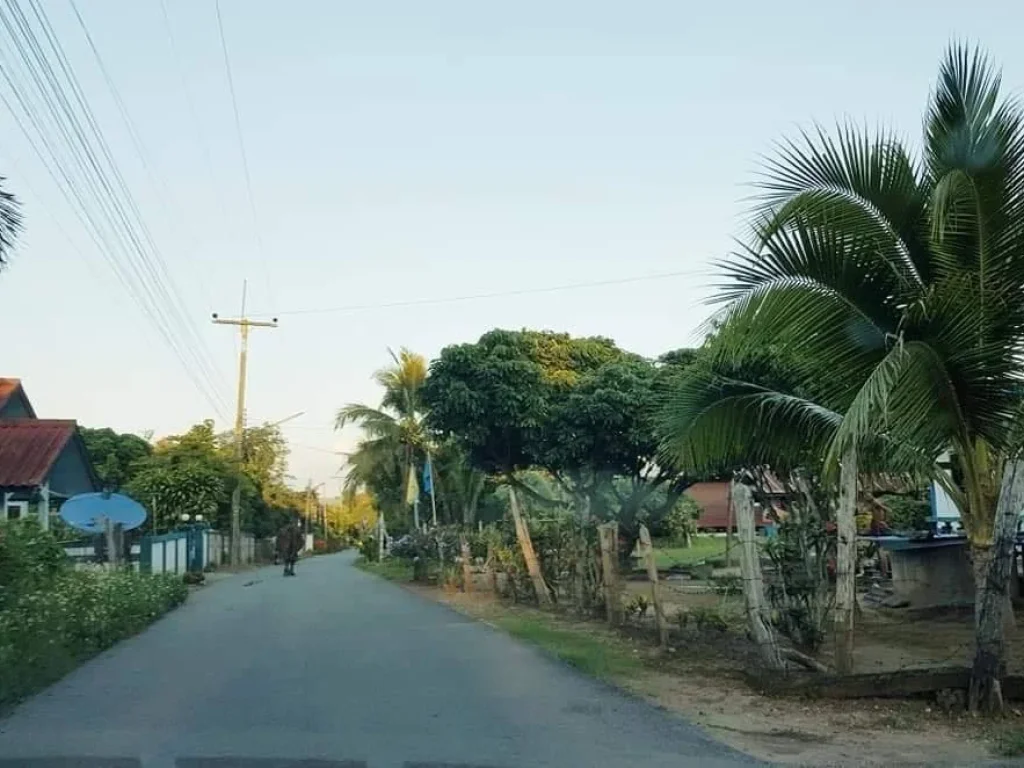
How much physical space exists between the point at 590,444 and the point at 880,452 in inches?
500

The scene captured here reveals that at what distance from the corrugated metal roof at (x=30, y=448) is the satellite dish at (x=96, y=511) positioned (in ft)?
13.0

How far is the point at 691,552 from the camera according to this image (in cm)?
4322

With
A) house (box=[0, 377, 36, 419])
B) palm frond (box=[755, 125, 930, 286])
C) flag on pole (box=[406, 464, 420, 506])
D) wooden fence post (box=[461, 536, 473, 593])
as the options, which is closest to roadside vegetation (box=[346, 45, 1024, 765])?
palm frond (box=[755, 125, 930, 286])

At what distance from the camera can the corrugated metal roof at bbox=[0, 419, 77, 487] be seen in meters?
24.6

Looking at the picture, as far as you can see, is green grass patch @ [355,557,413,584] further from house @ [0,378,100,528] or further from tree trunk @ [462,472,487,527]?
house @ [0,378,100,528]

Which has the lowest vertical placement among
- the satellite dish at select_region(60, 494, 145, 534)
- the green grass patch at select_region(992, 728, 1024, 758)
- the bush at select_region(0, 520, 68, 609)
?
the green grass patch at select_region(992, 728, 1024, 758)

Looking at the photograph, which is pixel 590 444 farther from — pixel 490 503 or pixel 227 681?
pixel 490 503

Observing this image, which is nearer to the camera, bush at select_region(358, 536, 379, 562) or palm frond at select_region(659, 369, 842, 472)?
palm frond at select_region(659, 369, 842, 472)

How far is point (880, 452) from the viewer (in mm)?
10922

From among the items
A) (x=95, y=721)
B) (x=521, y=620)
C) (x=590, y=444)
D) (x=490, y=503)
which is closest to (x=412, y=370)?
(x=490, y=503)

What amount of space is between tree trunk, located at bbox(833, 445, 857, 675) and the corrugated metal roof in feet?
63.6

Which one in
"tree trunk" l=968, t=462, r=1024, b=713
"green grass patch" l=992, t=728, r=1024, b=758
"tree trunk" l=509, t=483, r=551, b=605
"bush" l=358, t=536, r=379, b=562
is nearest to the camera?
"green grass patch" l=992, t=728, r=1024, b=758

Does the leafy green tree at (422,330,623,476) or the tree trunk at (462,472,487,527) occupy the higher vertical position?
the leafy green tree at (422,330,623,476)

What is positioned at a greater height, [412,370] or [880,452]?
[412,370]
